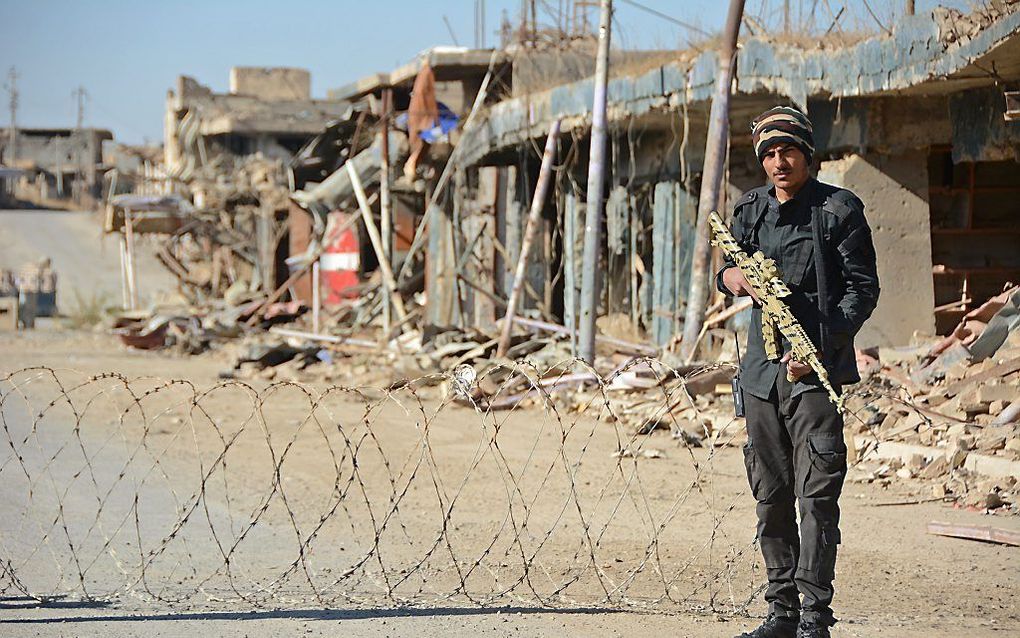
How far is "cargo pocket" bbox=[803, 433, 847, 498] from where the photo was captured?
383cm

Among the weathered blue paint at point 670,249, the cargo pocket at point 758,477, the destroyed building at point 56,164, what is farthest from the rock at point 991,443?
the destroyed building at point 56,164

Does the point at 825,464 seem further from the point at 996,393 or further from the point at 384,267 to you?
the point at 384,267

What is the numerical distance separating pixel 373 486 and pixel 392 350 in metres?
7.25

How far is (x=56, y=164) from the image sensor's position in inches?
2415

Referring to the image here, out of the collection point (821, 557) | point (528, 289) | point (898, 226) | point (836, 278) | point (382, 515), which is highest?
point (898, 226)

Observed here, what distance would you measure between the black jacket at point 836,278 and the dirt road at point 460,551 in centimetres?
82

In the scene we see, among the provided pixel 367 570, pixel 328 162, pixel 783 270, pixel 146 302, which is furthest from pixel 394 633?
pixel 146 302

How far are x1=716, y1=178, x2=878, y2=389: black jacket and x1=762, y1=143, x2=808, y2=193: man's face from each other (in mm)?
54

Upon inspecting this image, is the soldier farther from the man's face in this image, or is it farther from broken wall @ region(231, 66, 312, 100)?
broken wall @ region(231, 66, 312, 100)

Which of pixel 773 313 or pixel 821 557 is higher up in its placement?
pixel 773 313

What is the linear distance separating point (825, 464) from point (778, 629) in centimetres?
58

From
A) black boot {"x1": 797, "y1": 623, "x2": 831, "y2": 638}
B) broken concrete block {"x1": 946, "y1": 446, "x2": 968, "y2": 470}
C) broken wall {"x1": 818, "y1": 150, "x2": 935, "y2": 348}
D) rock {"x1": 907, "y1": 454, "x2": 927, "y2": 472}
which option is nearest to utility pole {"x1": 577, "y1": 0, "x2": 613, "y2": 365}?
broken wall {"x1": 818, "y1": 150, "x2": 935, "y2": 348}

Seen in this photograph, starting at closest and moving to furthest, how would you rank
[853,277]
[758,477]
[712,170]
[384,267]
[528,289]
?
[853,277] < [758,477] < [712,170] < [528,289] < [384,267]

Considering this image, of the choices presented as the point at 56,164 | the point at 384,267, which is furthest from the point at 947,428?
the point at 56,164
